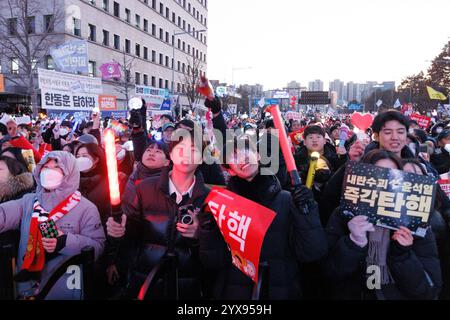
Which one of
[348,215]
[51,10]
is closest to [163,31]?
[51,10]

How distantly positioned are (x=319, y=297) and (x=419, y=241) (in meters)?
1.04

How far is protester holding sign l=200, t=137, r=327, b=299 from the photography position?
226 centimetres

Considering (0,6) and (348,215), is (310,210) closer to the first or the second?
(348,215)

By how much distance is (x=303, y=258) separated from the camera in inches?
85.7

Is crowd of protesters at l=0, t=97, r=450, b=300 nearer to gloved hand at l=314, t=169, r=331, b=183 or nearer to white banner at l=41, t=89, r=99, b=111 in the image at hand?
gloved hand at l=314, t=169, r=331, b=183

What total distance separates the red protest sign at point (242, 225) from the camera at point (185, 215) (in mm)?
167

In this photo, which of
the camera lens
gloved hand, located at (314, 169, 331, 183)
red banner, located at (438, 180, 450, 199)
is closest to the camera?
the camera lens

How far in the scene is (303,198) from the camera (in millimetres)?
2012

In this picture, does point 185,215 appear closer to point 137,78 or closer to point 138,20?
point 137,78

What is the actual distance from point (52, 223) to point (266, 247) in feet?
5.27

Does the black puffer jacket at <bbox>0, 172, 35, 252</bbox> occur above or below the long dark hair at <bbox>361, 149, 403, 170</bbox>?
below

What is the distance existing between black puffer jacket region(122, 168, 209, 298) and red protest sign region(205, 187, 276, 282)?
45 centimetres

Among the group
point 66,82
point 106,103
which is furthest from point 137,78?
point 66,82

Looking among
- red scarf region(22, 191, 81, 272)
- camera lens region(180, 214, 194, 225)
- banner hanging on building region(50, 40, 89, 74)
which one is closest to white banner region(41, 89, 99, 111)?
banner hanging on building region(50, 40, 89, 74)
